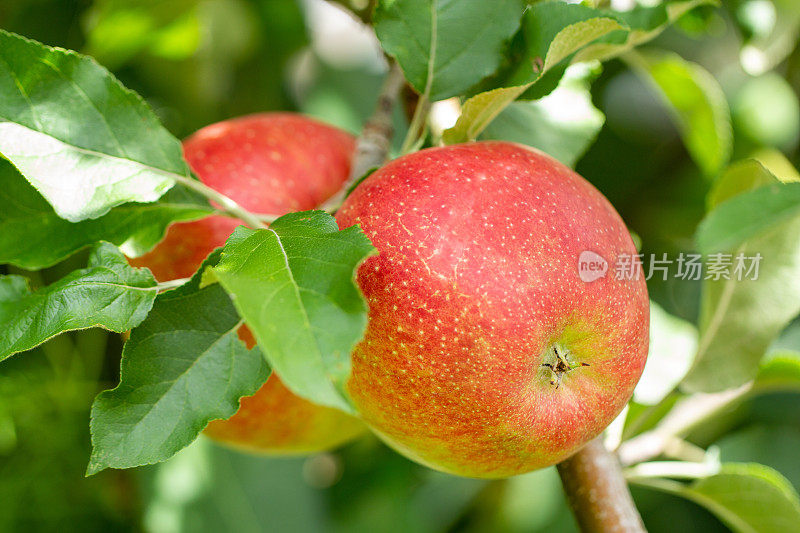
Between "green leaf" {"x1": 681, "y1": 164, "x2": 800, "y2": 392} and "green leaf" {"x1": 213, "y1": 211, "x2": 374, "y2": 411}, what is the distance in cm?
53

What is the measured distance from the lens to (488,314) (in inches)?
19.7

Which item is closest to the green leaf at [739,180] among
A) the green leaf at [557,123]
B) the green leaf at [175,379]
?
the green leaf at [557,123]

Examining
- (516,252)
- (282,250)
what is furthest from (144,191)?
(516,252)

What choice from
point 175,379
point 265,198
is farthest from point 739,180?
point 175,379

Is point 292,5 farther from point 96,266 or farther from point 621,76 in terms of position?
point 96,266

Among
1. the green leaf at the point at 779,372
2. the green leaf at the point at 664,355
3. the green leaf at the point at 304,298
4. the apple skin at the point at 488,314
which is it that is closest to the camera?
the green leaf at the point at 304,298

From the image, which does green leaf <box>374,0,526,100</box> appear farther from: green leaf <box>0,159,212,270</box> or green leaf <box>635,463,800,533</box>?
green leaf <box>635,463,800,533</box>

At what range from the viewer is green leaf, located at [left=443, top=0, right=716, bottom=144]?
58 centimetres

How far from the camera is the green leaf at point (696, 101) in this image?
0.99m

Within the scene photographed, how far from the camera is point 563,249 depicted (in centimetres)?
53

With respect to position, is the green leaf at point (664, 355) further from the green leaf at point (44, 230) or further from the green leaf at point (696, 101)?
the green leaf at point (44, 230)

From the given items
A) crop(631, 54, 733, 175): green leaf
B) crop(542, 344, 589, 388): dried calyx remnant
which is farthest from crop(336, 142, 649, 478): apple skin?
crop(631, 54, 733, 175): green leaf

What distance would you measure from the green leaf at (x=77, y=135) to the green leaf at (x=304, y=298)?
→ 0.15 m

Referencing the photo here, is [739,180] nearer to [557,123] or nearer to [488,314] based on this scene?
[557,123]
